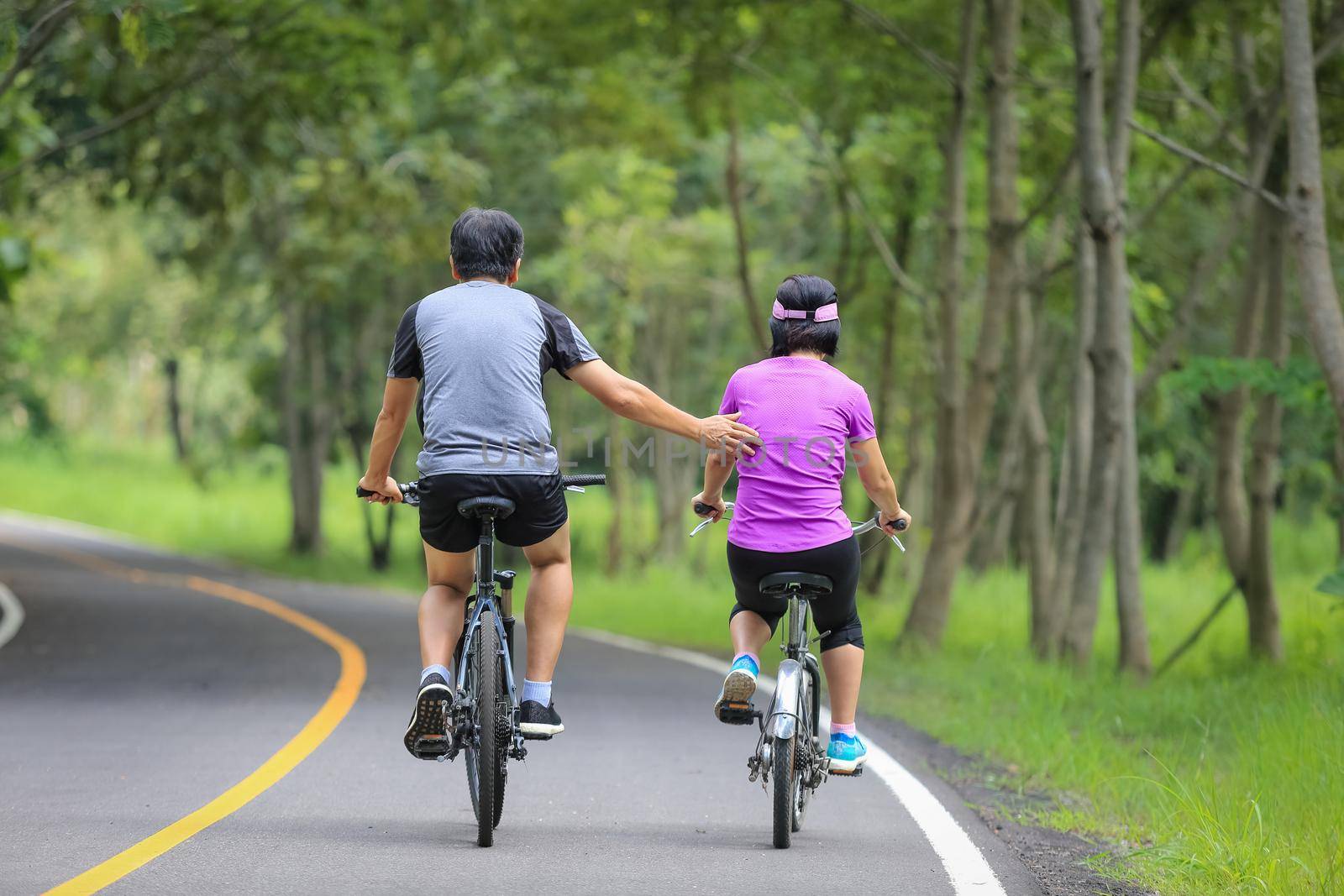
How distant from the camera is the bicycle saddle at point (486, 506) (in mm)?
6215

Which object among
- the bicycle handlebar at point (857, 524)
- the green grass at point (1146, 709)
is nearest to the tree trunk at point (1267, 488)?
the green grass at point (1146, 709)

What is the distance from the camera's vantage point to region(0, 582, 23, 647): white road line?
52.6 feet

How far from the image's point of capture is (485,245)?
21.4 feet

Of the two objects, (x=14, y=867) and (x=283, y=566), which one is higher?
(x=14, y=867)

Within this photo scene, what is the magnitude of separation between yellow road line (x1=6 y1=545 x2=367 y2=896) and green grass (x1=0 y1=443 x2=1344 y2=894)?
3.30 meters

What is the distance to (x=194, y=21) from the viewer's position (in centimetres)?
1508

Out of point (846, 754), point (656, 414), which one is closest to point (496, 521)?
point (656, 414)

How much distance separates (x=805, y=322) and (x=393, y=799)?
2.64 m

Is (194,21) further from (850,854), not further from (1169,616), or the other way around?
(1169,616)

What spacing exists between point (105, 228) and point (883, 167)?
24636 mm

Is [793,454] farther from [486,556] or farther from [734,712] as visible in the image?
[486,556]

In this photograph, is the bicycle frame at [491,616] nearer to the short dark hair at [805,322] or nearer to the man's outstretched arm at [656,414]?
the man's outstretched arm at [656,414]

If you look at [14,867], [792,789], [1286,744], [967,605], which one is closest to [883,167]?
[967,605]

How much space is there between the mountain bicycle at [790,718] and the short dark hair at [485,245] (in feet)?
3.74
